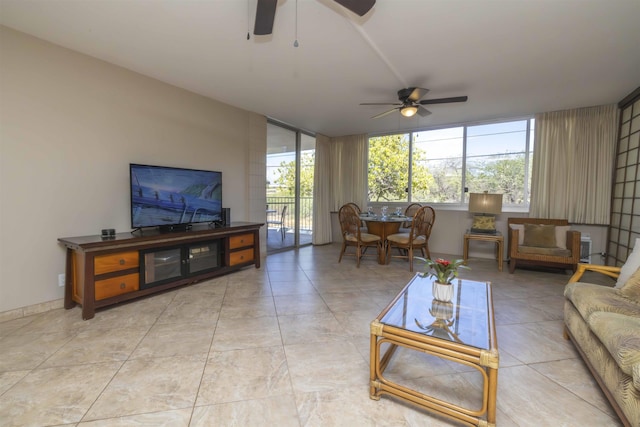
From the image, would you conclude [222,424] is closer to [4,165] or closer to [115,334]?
[115,334]

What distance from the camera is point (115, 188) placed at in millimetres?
2916

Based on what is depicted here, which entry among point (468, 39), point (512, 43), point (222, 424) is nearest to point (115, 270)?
point (222, 424)

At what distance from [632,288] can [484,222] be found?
2.77 m

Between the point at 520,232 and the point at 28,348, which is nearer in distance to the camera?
the point at 28,348

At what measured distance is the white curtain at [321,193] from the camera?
231 inches

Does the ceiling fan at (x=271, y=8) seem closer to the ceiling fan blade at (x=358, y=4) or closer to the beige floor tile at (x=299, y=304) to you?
the ceiling fan blade at (x=358, y=4)

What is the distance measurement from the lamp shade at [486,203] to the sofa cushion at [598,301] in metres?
2.40

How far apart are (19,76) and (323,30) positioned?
8.37 feet

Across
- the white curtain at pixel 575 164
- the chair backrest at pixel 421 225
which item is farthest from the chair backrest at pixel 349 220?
the white curtain at pixel 575 164

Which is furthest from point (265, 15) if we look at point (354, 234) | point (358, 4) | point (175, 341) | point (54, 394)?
point (354, 234)

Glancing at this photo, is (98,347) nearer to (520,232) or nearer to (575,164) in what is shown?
(520,232)

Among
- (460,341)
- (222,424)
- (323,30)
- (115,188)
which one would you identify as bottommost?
(222,424)

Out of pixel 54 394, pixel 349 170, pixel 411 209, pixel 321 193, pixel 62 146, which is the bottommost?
pixel 54 394

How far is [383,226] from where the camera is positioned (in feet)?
14.3
